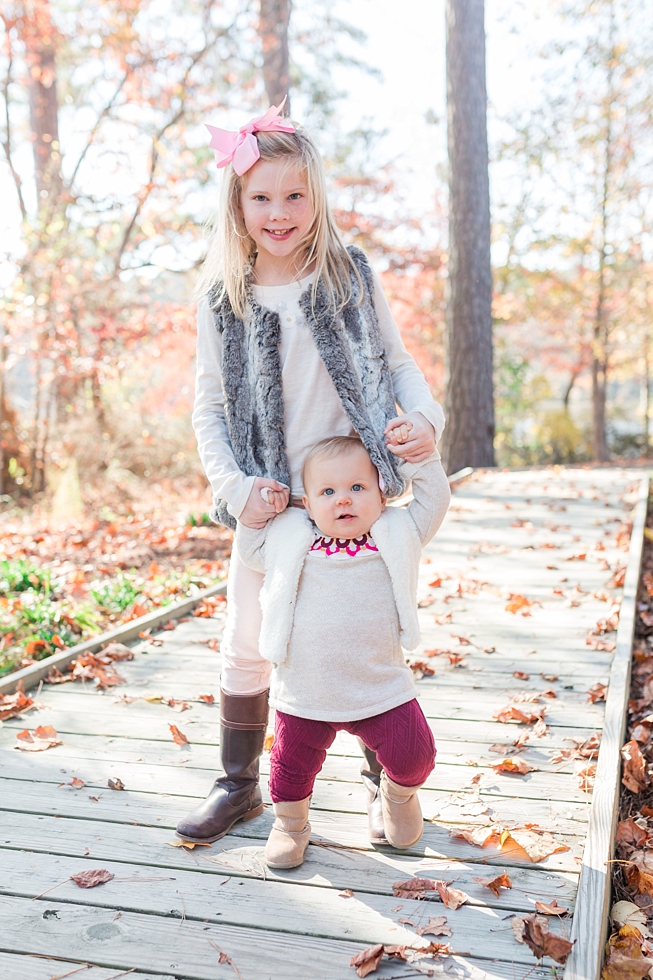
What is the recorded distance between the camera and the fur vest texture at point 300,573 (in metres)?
2.14

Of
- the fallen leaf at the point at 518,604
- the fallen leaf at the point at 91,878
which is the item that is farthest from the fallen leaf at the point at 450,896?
the fallen leaf at the point at 518,604

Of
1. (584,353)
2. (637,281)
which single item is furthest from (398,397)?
(584,353)

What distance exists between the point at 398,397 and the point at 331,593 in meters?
0.64

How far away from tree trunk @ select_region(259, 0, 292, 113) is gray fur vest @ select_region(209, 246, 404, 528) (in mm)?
9410

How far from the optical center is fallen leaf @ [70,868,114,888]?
2.11m

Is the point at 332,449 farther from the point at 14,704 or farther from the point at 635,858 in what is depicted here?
the point at 14,704

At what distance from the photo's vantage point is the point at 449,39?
383 inches

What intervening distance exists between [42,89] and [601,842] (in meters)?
13.6

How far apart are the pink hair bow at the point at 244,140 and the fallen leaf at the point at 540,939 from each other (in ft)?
6.45

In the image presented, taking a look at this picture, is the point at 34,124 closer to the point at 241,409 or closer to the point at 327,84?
the point at 327,84

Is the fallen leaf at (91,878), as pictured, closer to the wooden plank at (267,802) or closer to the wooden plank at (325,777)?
the wooden plank at (267,802)

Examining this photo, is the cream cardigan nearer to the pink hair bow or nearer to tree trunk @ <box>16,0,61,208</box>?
the pink hair bow

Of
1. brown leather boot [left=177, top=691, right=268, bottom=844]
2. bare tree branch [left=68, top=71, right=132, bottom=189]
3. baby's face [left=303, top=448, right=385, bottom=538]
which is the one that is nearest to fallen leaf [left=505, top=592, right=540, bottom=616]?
brown leather boot [left=177, top=691, right=268, bottom=844]

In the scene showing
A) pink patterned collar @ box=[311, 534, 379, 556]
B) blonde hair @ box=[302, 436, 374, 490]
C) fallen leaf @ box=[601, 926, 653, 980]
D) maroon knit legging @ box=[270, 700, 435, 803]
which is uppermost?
blonde hair @ box=[302, 436, 374, 490]
